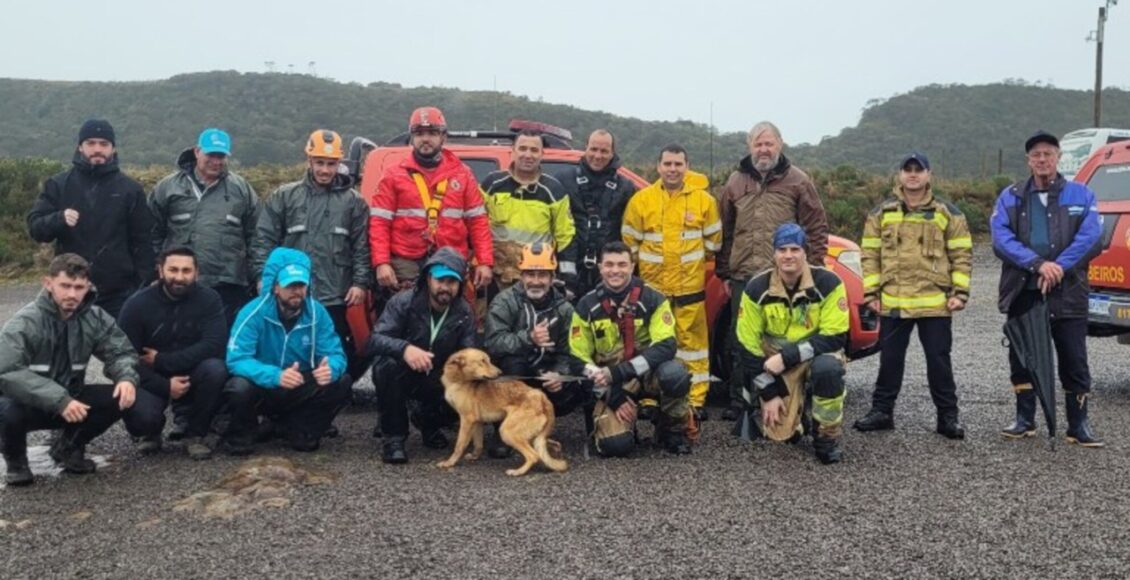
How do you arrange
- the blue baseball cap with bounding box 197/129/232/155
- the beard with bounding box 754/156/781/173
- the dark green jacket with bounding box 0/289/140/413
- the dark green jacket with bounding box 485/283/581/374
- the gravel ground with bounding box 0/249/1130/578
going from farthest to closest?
the beard with bounding box 754/156/781/173, the blue baseball cap with bounding box 197/129/232/155, the dark green jacket with bounding box 485/283/581/374, the dark green jacket with bounding box 0/289/140/413, the gravel ground with bounding box 0/249/1130/578

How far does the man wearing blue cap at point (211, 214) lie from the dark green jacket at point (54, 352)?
3.22 ft

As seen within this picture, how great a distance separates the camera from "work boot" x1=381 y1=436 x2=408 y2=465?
5.60 m

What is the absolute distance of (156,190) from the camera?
651 cm

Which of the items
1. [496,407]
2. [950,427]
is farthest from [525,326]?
[950,427]

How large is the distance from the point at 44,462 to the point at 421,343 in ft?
7.95

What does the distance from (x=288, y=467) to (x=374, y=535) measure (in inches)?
52.7

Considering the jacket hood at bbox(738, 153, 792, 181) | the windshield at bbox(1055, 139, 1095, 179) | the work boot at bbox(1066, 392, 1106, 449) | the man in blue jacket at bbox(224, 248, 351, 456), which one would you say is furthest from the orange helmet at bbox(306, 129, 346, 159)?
the windshield at bbox(1055, 139, 1095, 179)

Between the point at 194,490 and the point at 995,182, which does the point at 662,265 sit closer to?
the point at 194,490

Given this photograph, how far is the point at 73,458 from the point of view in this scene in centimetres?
539

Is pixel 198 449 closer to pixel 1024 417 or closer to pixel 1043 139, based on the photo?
pixel 1024 417

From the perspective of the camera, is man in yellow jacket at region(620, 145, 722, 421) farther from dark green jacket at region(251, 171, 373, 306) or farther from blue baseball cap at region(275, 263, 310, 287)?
blue baseball cap at region(275, 263, 310, 287)

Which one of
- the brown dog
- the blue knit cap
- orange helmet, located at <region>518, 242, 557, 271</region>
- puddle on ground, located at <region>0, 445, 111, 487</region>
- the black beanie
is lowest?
puddle on ground, located at <region>0, 445, 111, 487</region>

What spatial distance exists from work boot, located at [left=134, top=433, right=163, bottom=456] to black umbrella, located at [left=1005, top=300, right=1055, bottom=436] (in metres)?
5.64

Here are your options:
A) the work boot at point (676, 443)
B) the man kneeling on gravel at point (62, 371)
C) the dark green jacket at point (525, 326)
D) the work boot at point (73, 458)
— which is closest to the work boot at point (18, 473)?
the man kneeling on gravel at point (62, 371)
